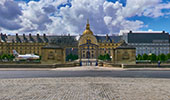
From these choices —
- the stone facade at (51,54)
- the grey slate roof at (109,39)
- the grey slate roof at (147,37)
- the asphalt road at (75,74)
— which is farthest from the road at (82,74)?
the grey slate roof at (109,39)

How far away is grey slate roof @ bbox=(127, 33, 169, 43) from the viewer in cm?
11350

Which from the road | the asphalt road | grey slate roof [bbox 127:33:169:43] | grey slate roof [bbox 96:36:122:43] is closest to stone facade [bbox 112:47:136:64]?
the road

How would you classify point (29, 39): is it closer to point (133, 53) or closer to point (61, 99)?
point (133, 53)

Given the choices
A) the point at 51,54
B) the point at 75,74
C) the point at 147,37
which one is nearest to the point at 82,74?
the point at 75,74

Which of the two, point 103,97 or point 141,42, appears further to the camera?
point 141,42

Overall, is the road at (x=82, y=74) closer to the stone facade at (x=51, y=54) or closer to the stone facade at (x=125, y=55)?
the stone facade at (x=51, y=54)

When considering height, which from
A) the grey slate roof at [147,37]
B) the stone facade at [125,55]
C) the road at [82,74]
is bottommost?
the road at [82,74]

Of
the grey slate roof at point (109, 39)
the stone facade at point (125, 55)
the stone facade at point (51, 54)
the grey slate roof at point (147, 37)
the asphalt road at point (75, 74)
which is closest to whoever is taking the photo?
the asphalt road at point (75, 74)

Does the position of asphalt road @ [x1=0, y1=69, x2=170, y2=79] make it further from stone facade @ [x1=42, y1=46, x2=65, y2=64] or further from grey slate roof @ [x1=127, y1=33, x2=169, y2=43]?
grey slate roof @ [x1=127, y1=33, x2=169, y2=43]

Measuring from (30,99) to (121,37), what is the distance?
120m

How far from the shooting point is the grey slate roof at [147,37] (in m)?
114

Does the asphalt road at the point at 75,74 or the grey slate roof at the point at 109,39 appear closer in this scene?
the asphalt road at the point at 75,74

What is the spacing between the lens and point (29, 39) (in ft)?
396

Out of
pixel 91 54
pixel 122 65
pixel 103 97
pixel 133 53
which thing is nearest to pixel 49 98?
pixel 103 97
